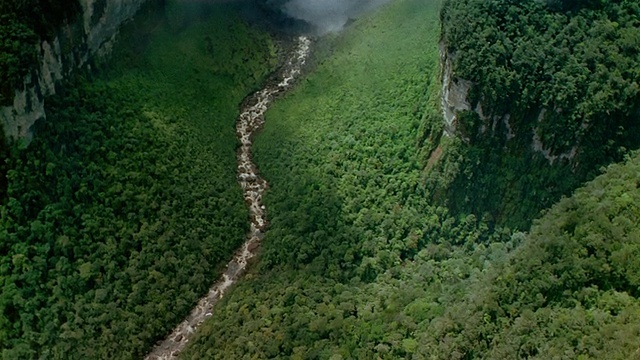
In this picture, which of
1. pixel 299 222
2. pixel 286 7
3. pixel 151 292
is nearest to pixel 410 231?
pixel 299 222

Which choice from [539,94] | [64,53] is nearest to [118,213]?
[64,53]

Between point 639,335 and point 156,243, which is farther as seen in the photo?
point 156,243

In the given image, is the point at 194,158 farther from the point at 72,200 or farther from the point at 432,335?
the point at 432,335

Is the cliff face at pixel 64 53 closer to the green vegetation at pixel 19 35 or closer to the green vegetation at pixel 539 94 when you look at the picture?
the green vegetation at pixel 19 35

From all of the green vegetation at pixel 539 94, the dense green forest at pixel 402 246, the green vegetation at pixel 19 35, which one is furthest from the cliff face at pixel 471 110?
the green vegetation at pixel 19 35

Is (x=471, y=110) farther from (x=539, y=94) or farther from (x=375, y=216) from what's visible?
(x=375, y=216)

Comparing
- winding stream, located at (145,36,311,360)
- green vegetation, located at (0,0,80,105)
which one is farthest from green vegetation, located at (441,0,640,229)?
green vegetation, located at (0,0,80,105)
